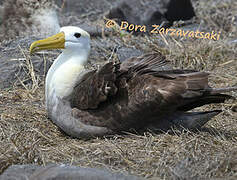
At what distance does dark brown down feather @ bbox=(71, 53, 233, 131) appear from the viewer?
3.60 metres

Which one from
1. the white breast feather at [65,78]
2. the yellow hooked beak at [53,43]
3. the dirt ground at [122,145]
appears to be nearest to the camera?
the dirt ground at [122,145]

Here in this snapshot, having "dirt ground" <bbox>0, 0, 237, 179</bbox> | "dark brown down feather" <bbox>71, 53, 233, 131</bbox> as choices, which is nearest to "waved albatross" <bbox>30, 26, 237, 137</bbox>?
"dark brown down feather" <bbox>71, 53, 233, 131</bbox>

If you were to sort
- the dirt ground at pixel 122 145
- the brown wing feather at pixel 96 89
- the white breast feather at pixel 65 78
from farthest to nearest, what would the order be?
the white breast feather at pixel 65 78, the brown wing feather at pixel 96 89, the dirt ground at pixel 122 145

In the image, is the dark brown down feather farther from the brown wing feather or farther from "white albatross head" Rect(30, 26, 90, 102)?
"white albatross head" Rect(30, 26, 90, 102)

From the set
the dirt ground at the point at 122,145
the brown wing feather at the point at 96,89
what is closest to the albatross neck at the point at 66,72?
the brown wing feather at the point at 96,89

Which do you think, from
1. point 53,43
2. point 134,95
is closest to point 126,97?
point 134,95

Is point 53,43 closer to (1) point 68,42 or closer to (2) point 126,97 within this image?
(1) point 68,42

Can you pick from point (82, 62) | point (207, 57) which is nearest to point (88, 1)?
point (207, 57)

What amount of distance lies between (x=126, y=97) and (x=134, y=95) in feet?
0.23

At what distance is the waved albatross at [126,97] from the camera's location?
3.61m

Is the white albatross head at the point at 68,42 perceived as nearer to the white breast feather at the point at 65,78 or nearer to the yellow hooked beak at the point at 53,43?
the yellow hooked beak at the point at 53,43

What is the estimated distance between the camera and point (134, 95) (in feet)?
11.9

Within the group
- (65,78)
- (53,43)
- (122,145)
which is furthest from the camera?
(53,43)

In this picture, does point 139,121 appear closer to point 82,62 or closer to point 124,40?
point 82,62
